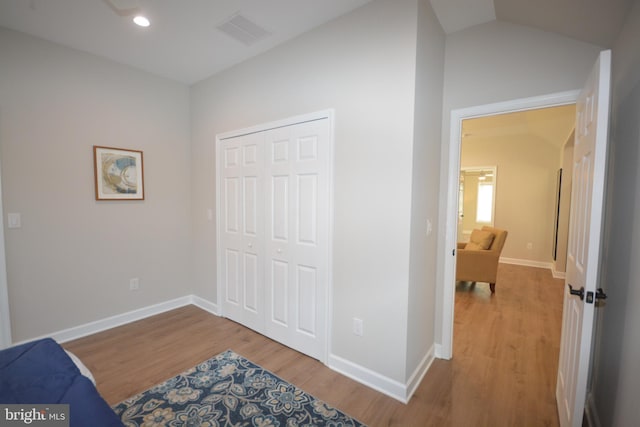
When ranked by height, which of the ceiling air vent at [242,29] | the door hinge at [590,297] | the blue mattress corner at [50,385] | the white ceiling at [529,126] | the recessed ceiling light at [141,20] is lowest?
the blue mattress corner at [50,385]

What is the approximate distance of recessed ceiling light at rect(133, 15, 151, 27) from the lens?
221cm

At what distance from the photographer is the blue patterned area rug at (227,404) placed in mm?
1780

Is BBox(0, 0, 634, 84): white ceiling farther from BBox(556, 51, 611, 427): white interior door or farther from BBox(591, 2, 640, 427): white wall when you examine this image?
BBox(556, 51, 611, 427): white interior door

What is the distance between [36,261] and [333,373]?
9.34ft

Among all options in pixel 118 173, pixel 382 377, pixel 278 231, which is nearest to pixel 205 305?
pixel 278 231

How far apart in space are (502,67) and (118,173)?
372 centimetres

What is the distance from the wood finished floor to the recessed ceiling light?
2.81 metres

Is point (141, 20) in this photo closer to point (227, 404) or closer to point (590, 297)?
point (227, 404)

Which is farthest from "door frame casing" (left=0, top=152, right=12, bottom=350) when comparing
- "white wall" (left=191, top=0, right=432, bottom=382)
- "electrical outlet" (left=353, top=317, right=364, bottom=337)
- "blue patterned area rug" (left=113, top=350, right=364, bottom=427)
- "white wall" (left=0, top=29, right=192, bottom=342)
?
"electrical outlet" (left=353, top=317, right=364, bottom=337)

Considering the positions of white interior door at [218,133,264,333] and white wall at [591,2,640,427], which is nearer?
white wall at [591,2,640,427]

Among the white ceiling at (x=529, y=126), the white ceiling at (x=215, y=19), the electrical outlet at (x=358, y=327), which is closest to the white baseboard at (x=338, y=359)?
the electrical outlet at (x=358, y=327)

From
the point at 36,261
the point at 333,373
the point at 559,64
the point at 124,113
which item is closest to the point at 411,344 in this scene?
the point at 333,373

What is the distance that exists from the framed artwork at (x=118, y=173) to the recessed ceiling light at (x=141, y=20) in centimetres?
132

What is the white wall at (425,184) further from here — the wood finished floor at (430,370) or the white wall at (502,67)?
the wood finished floor at (430,370)
